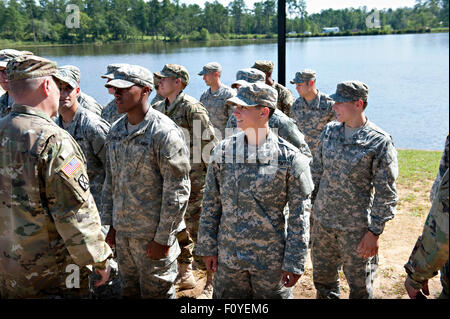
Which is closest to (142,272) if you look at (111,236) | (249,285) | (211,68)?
(111,236)

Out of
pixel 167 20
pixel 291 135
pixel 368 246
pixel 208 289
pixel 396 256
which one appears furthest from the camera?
pixel 167 20

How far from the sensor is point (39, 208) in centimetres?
244

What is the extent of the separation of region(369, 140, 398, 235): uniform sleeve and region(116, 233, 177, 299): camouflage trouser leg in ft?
5.36

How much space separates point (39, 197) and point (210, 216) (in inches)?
44.0

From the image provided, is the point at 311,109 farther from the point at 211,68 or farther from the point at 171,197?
the point at 171,197

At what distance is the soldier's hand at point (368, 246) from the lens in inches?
132

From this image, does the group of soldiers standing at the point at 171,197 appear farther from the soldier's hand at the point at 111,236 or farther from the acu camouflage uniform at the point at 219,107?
the acu camouflage uniform at the point at 219,107

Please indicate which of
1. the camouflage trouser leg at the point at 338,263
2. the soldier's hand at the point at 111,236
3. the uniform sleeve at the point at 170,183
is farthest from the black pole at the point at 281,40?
the soldier's hand at the point at 111,236

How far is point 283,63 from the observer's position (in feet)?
22.6

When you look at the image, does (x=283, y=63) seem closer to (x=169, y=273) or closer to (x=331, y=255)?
(x=331, y=255)

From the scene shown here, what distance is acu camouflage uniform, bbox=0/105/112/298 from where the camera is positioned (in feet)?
7.82

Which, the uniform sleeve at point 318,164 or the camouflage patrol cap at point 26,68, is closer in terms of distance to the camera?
the camouflage patrol cap at point 26,68

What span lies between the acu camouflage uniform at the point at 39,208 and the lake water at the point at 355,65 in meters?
5.98
